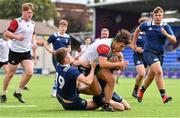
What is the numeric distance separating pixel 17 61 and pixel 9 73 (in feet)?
1.07

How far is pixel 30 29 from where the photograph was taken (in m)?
11.8

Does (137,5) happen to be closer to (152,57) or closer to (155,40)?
(155,40)

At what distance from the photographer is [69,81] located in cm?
944

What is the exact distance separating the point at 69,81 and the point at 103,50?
0.78 m

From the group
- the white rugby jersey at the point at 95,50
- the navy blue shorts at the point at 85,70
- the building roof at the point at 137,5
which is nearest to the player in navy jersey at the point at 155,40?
the navy blue shorts at the point at 85,70

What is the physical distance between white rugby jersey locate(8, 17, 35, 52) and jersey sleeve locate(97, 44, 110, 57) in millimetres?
2730

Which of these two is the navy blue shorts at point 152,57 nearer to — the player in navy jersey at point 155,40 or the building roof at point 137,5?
the player in navy jersey at point 155,40

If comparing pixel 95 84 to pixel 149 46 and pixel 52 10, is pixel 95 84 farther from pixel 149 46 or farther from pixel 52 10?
pixel 52 10

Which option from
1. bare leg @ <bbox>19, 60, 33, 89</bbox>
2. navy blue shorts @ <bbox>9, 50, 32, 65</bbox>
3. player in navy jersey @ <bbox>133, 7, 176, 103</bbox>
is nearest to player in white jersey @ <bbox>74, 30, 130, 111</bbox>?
bare leg @ <bbox>19, 60, 33, 89</bbox>

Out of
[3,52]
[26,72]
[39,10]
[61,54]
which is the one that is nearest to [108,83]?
[61,54]

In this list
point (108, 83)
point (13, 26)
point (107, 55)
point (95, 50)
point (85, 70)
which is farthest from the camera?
point (13, 26)

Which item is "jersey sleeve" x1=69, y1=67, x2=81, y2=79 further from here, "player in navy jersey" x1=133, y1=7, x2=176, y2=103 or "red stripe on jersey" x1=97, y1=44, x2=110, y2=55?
"player in navy jersey" x1=133, y1=7, x2=176, y2=103

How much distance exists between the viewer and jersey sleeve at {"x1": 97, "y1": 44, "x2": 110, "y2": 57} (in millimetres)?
9359

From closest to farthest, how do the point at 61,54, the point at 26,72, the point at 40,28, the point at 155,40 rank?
1. the point at 61,54
2. the point at 26,72
3. the point at 155,40
4. the point at 40,28
